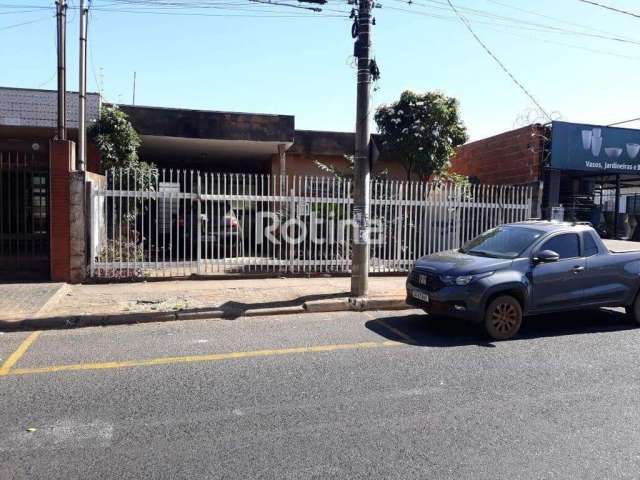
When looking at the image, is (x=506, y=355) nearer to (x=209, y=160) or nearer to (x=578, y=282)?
(x=578, y=282)

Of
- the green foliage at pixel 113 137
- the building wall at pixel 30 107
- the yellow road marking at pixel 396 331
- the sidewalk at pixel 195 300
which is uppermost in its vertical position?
the building wall at pixel 30 107

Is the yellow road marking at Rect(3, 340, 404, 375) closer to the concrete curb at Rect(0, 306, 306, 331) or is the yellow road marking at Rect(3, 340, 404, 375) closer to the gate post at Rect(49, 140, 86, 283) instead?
the concrete curb at Rect(0, 306, 306, 331)

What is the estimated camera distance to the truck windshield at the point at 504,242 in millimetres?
7398

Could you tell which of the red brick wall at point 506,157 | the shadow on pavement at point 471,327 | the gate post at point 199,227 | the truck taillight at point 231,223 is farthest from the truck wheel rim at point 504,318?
the red brick wall at point 506,157

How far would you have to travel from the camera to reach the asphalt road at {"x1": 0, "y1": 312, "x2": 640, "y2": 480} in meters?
3.52

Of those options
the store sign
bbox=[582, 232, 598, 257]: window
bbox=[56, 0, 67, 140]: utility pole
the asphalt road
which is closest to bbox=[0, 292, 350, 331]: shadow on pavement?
the asphalt road

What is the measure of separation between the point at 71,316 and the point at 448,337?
534cm

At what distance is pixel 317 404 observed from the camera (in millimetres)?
4535

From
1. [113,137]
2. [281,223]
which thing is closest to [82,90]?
[113,137]

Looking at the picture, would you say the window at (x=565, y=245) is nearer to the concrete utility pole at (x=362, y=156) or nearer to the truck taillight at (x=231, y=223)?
the concrete utility pole at (x=362, y=156)

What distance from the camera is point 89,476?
3320 millimetres

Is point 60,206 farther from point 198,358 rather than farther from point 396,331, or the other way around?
point 396,331

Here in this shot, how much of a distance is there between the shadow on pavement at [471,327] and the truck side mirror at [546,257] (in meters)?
1.03

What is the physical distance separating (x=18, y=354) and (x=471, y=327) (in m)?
5.87
